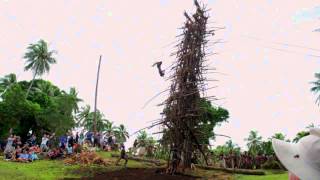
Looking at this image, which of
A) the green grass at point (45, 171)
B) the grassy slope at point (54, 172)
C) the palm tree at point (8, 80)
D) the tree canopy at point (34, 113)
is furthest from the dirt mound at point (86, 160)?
the palm tree at point (8, 80)

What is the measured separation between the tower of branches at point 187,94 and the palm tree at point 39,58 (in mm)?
43855

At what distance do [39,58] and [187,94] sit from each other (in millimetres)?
45334

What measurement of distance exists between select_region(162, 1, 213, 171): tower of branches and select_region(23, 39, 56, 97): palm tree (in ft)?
144

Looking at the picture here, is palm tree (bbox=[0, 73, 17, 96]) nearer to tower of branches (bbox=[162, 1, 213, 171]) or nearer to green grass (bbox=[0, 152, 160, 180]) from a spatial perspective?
green grass (bbox=[0, 152, 160, 180])

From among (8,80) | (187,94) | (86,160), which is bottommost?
(86,160)

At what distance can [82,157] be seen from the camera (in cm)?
2089

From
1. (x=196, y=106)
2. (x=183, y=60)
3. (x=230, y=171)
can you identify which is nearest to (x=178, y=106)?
(x=196, y=106)

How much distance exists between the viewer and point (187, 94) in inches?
663

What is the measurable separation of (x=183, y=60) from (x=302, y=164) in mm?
15434

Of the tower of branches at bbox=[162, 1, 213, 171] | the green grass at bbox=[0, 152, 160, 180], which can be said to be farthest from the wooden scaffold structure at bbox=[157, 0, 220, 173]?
the green grass at bbox=[0, 152, 160, 180]

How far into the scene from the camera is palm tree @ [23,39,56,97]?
58500 mm

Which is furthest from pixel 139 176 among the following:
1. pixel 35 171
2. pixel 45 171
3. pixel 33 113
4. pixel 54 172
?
pixel 33 113

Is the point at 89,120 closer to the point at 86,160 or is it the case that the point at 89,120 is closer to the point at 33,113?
the point at 33,113

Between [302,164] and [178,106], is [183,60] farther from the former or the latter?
[302,164]
